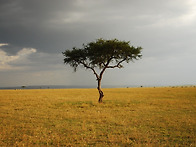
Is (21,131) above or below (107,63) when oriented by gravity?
below

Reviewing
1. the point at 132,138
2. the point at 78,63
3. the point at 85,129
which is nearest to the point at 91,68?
the point at 78,63

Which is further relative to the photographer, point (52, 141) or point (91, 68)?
point (91, 68)

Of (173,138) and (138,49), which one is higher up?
(138,49)

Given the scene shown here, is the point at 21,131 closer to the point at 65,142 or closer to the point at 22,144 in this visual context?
the point at 22,144

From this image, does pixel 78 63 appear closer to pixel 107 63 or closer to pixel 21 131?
pixel 107 63

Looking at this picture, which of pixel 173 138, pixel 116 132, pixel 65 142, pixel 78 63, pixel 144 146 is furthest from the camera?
pixel 78 63

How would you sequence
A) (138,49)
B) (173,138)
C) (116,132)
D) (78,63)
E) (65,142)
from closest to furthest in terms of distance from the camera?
(65,142) < (173,138) < (116,132) < (138,49) < (78,63)

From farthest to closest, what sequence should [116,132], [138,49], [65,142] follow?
1. [138,49]
2. [116,132]
3. [65,142]

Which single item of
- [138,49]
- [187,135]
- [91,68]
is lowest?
[187,135]

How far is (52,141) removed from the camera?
912cm

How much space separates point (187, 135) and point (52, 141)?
904 cm

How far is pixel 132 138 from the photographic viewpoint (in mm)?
9750

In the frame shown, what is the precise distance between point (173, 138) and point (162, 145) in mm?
1793

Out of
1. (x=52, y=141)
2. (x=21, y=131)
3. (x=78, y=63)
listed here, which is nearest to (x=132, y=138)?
(x=52, y=141)
